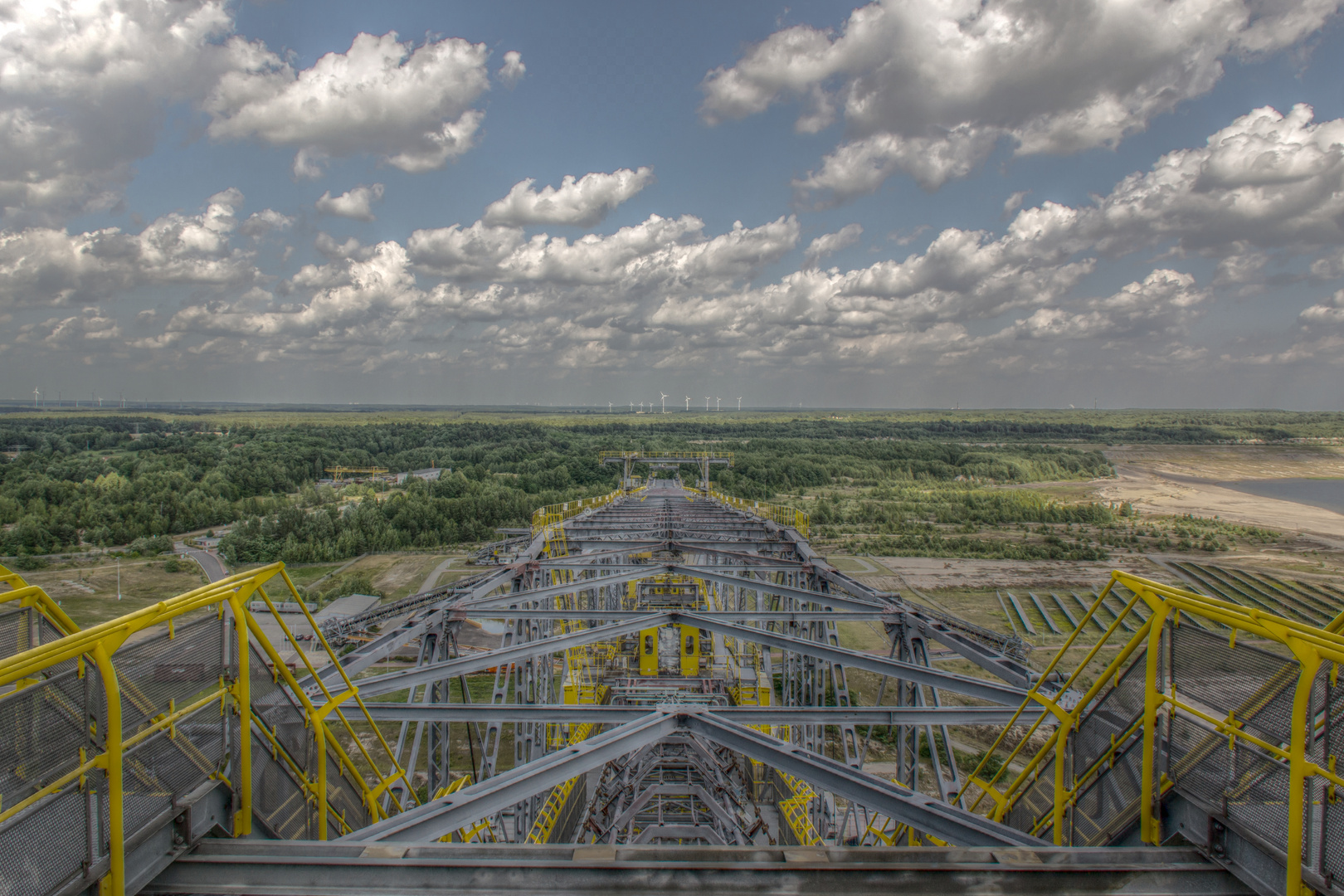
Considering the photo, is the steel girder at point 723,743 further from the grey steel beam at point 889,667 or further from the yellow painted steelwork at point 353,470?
the yellow painted steelwork at point 353,470

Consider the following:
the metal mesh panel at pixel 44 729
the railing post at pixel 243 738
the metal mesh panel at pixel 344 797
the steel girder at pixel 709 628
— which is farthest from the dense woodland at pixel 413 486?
the metal mesh panel at pixel 44 729

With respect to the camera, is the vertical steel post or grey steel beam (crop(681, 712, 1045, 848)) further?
grey steel beam (crop(681, 712, 1045, 848))

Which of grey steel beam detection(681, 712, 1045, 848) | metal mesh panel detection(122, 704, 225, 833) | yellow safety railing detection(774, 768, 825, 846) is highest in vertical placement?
metal mesh panel detection(122, 704, 225, 833)

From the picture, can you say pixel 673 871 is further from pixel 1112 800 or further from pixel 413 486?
pixel 413 486

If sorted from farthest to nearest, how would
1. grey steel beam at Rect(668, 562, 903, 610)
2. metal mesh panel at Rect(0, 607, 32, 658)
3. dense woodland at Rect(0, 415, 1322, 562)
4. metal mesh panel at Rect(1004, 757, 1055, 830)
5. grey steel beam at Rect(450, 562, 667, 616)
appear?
dense woodland at Rect(0, 415, 1322, 562) < grey steel beam at Rect(668, 562, 903, 610) < grey steel beam at Rect(450, 562, 667, 616) < metal mesh panel at Rect(1004, 757, 1055, 830) < metal mesh panel at Rect(0, 607, 32, 658)

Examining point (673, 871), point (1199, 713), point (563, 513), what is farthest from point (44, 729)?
point (563, 513)

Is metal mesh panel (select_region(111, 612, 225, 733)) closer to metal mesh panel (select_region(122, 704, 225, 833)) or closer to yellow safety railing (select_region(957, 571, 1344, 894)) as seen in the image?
metal mesh panel (select_region(122, 704, 225, 833))

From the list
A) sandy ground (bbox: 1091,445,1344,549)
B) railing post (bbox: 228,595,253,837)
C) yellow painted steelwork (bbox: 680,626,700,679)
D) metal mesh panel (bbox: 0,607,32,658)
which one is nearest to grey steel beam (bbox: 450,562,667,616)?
railing post (bbox: 228,595,253,837)
